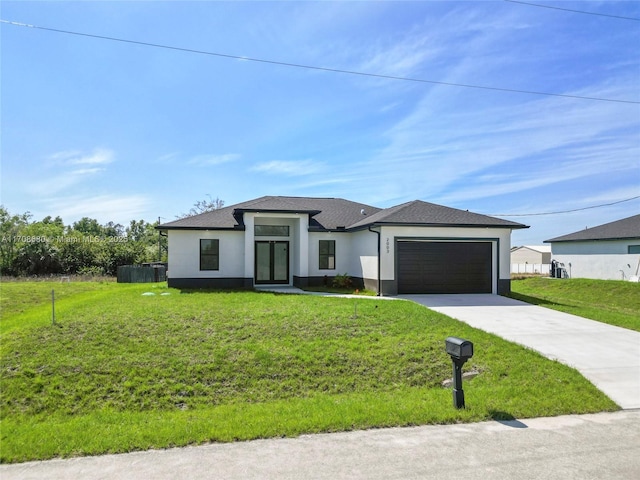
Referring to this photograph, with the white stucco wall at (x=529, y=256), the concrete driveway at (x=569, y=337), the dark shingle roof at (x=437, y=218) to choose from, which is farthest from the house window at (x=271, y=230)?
the white stucco wall at (x=529, y=256)

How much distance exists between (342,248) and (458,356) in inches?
519

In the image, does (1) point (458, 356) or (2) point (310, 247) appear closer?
(1) point (458, 356)

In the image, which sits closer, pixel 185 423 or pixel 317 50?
pixel 185 423

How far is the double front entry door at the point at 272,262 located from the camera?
18.0 metres

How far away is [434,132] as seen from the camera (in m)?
15.6

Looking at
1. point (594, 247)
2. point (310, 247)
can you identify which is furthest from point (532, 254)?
point (310, 247)

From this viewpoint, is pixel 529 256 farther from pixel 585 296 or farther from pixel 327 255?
pixel 327 255

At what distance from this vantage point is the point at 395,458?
153 inches

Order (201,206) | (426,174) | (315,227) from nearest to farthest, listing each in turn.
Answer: (315,227), (426,174), (201,206)

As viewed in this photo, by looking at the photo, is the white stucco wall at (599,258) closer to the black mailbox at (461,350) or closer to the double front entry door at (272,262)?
the double front entry door at (272,262)

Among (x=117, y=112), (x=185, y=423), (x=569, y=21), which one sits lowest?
(x=185, y=423)

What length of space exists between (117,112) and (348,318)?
8502 mm

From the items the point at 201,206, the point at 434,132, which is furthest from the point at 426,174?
the point at 201,206

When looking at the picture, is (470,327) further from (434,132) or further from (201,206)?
(201,206)
